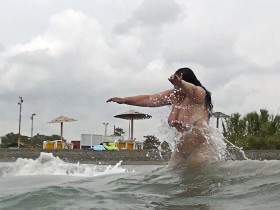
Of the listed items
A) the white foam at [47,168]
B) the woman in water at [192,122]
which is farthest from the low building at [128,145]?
the woman in water at [192,122]

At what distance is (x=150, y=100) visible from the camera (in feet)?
21.8

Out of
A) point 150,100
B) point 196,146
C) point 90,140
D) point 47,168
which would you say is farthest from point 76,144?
point 196,146

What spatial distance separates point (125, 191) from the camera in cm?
527

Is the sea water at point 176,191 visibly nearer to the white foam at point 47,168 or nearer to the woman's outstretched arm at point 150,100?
the woman's outstretched arm at point 150,100

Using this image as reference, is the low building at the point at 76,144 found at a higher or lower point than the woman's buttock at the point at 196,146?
higher

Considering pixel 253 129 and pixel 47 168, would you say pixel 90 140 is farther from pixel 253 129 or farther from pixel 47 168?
pixel 47 168

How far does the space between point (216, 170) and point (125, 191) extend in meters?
1.07

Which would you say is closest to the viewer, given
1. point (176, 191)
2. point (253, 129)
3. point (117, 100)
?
point (176, 191)

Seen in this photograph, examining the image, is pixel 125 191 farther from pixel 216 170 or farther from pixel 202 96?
pixel 202 96

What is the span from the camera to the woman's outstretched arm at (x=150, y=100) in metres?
6.57

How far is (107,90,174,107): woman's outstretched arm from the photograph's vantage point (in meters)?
6.57

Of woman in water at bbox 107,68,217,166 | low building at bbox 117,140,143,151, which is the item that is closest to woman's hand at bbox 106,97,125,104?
woman in water at bbox 107,68,217,166

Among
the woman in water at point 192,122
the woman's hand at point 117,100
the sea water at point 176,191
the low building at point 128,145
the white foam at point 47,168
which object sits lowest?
the sea water at point 176,191

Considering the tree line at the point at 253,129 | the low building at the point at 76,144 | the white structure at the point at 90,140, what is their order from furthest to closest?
the low building at the point at 76,144, the white structure at the point at 90,140, the tree line at the point at 253,129
